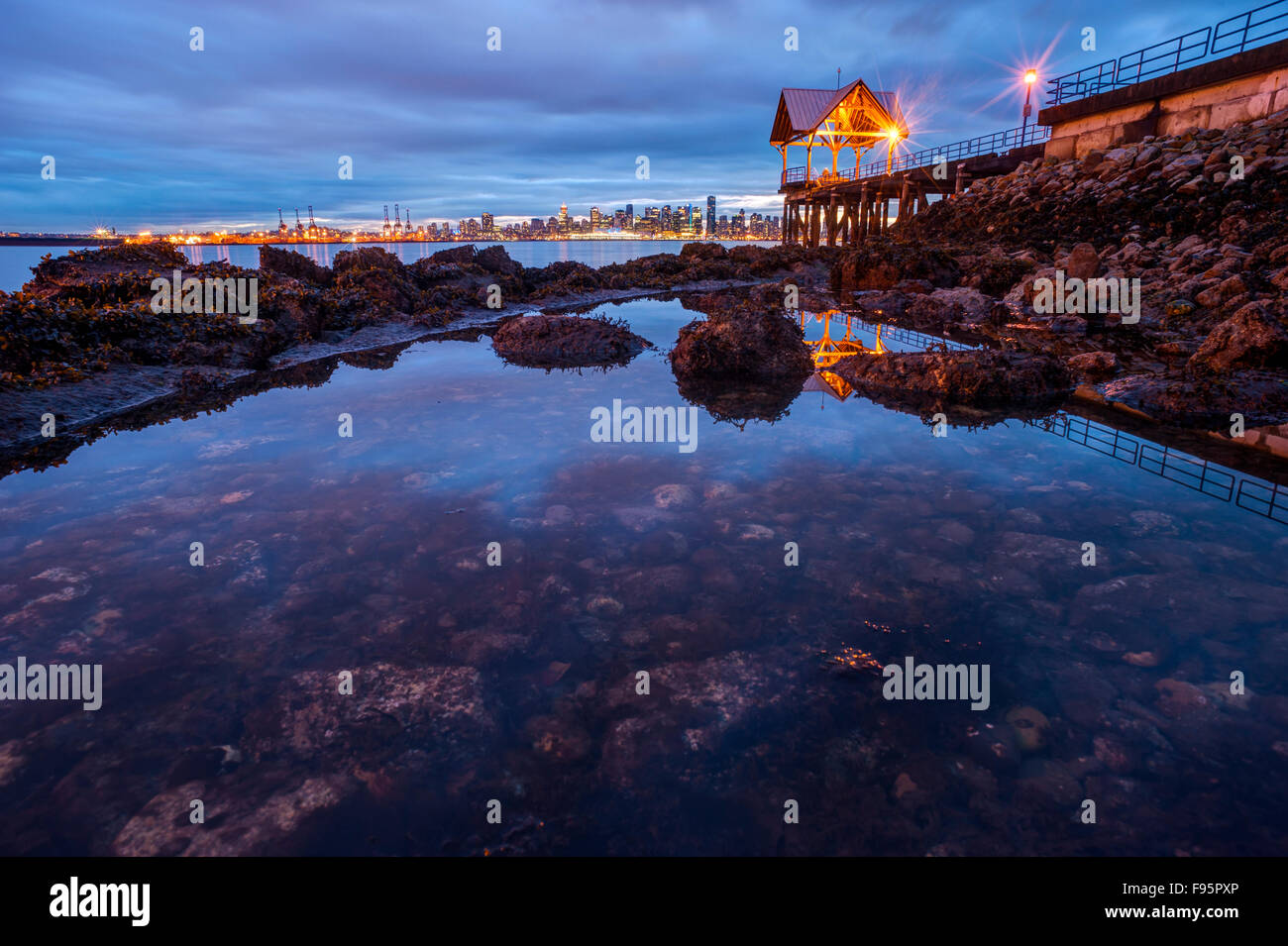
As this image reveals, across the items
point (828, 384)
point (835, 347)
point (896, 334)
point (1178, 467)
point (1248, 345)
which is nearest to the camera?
point (1178, 467)

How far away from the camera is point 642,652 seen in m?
3.68

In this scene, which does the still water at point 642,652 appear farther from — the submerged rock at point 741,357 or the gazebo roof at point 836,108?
the gazebo roof at point 836,108

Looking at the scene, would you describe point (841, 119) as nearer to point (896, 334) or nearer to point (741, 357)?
point (896, 334)

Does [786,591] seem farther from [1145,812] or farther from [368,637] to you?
[368,637]

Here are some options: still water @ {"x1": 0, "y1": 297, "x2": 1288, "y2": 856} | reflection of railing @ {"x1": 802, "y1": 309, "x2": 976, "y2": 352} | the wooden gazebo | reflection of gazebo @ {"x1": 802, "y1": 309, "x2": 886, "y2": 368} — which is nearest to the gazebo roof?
the wooden gazebo

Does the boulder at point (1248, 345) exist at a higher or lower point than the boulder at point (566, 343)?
lower

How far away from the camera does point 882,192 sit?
4466 centimetres

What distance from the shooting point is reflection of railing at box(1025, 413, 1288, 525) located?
18.7 feet

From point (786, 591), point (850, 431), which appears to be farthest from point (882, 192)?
point (786, 591)

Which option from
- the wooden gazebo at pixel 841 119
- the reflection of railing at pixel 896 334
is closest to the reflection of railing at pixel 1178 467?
the reflection of railing at pixel 896 334

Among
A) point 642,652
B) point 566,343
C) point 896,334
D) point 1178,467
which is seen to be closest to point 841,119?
point 896,334

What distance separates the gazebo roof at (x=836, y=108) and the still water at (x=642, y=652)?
45.6 metres

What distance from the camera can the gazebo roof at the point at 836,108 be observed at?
142ft

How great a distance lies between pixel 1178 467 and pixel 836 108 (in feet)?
148
